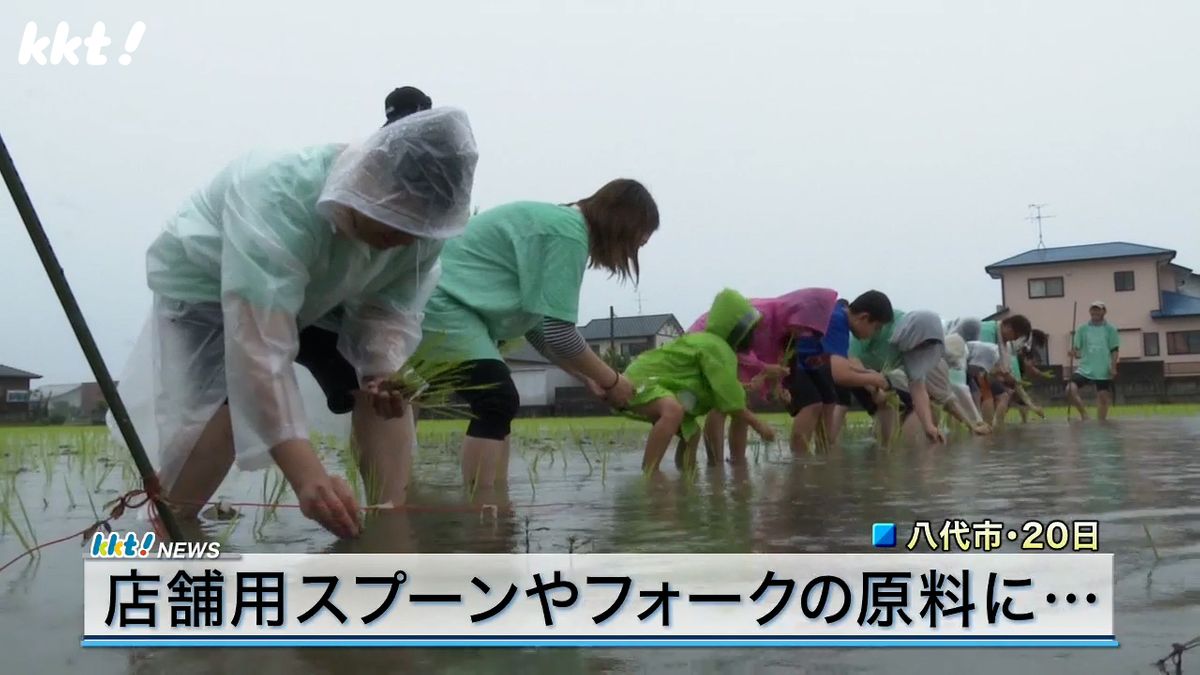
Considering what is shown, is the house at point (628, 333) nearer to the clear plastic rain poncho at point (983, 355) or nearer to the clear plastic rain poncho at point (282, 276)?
the clear plastic rain poncho at point (983, 355)

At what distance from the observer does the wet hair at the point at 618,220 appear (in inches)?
103

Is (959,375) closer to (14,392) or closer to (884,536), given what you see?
(884,536)

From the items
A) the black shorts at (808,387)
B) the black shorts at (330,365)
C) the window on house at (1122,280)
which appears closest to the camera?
the black shorts at (330,365)

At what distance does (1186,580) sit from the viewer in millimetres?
1320

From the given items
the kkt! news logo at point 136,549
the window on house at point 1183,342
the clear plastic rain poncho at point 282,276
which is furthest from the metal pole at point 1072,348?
the kkt! news logo at point 136,549

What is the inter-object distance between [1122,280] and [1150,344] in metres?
2.53

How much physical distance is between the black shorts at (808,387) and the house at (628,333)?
0.68 metres

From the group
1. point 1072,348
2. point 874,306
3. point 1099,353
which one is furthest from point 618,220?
point 1072,348

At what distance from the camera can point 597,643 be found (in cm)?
112

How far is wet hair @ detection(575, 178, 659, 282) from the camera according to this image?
261cm

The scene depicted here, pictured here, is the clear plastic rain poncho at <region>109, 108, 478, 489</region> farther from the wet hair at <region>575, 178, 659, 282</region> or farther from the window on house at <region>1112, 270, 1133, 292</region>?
the window on house at <region>1112, 270, 1133, 292</region>

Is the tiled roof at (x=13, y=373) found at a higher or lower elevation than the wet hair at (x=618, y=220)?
lower

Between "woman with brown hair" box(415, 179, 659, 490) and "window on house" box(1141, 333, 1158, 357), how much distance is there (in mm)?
10618

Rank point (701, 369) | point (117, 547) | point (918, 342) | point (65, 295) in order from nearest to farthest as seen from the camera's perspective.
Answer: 1. point (65, 295)
2. point (117, 547)
3. point (701, 369)
4. point (918, 342)
